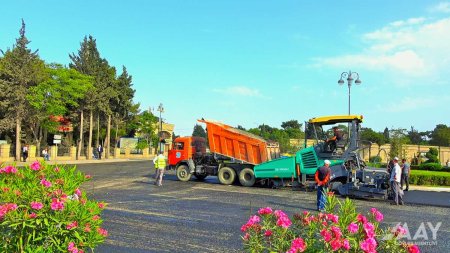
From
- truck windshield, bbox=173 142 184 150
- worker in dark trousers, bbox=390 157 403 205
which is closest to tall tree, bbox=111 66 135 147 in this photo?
truck windshield, bbox=173 142 184 150

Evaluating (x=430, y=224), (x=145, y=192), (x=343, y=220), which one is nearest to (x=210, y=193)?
(x=145, y=192)

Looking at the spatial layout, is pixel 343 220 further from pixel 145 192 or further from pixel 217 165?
pixel 217 165

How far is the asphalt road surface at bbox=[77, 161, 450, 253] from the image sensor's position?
7992 mm

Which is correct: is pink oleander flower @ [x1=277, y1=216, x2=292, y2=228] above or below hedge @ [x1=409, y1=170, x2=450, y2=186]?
above

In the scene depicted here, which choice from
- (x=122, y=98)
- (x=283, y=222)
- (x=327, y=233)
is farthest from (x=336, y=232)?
(x=122, y=98)

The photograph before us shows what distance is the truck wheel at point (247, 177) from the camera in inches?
830

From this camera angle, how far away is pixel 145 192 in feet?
56.8

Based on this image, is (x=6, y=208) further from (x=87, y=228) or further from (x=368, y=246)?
(x=368, y=246)

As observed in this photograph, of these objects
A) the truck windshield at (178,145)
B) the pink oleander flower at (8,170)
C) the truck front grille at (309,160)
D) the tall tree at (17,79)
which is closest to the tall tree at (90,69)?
the tall tree at (17,79)

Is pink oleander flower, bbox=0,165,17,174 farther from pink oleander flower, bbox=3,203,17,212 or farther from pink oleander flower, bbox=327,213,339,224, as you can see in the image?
pink oleander flower, bbox=327,213,339,224

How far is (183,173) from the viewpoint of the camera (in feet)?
76.5

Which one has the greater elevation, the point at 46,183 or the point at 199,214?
the point at 46,183

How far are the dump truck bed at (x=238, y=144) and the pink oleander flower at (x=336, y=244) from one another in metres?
18.1

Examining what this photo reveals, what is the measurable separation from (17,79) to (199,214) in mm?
35150
